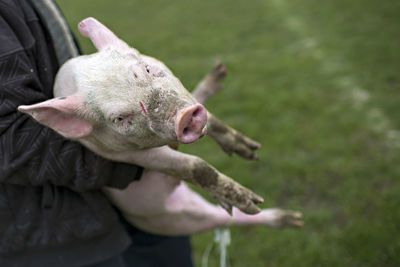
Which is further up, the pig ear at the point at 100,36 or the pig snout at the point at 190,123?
the pig ear at the point at 100,36

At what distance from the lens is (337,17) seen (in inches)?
231

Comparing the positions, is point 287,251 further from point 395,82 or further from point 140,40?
point 140,40

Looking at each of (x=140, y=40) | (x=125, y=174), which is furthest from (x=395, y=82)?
(x=140, y=40)

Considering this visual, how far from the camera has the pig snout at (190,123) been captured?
1.09 meters

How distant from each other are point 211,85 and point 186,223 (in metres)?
0.71

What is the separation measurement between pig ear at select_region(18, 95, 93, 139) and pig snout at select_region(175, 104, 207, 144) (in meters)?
0.37

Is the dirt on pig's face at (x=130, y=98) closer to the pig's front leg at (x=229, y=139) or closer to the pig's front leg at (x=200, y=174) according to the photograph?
the pig's front leg at (x=200, y=174)

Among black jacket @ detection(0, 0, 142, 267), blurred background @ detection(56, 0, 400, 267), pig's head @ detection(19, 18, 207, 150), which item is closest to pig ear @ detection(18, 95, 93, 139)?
pig's head @ detection(19, 18, 207, 150)

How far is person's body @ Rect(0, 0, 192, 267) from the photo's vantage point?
1302 millimetres

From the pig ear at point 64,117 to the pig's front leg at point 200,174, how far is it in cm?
22

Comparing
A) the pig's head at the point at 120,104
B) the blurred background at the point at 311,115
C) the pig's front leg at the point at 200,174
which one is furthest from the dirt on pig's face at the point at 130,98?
the blurred background at the point at 311,115

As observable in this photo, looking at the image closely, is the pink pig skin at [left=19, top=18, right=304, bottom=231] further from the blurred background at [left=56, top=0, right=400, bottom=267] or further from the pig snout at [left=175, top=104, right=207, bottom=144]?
the blurred background at [left=56, top=0, right=400, bottom=267]

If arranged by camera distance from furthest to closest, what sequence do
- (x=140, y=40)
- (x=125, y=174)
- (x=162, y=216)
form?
1. (x=140, y=40)
2. (x=162, y=216)
3. (x=125, y=174)

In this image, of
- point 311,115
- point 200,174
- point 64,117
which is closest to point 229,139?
point 200,174
